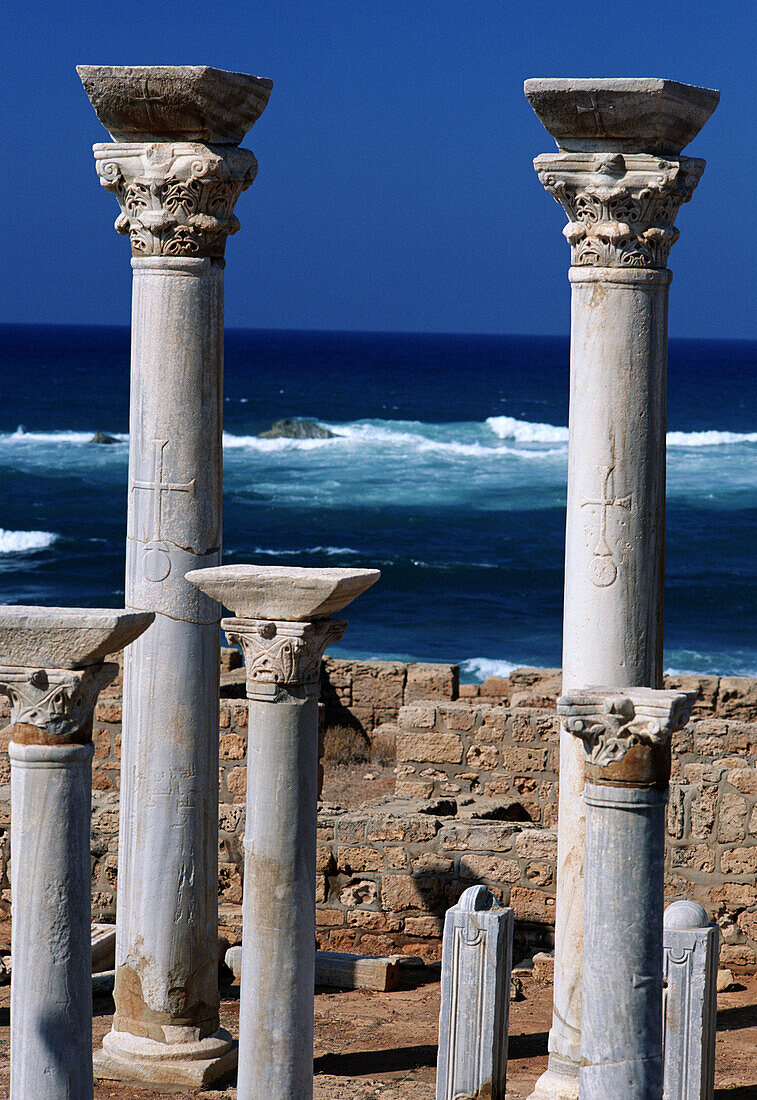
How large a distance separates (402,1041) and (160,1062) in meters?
1.54

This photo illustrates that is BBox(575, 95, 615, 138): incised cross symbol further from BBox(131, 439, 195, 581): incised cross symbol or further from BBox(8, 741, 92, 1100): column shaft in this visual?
BBox(8, 741, 92, 1100): column shaft

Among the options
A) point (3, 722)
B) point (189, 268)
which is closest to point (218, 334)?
point (189, 268)

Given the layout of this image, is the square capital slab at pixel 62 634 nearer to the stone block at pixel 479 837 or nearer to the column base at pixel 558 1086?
the column base at pixel 558 1086

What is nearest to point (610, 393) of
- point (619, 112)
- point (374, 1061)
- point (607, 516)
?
point (607, 516)

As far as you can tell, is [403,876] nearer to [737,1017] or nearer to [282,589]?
[737,1017]

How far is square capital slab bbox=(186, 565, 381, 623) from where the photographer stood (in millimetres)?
5828

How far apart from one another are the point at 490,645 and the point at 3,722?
736 inches

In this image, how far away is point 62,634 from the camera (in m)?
5.50

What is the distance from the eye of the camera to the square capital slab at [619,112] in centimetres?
633

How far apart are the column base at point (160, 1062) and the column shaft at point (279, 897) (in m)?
0.84

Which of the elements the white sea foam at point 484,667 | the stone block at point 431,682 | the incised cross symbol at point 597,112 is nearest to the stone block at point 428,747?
the stone block at point 431,682

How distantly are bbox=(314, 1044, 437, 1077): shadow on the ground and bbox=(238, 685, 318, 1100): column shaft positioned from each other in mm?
1393

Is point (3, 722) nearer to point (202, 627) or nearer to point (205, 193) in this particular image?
point (202, 627)

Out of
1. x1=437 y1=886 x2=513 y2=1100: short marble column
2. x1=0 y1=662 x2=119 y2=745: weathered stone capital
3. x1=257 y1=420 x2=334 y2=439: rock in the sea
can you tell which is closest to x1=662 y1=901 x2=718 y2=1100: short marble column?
x1=437 y1=886 x2=513 y2=1100: short marble column
